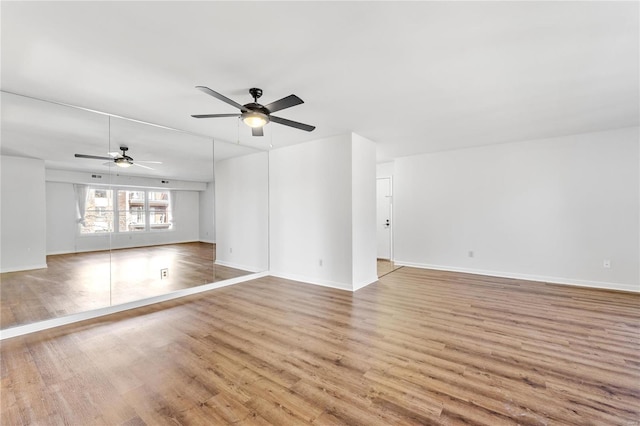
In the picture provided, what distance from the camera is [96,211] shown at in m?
3.48

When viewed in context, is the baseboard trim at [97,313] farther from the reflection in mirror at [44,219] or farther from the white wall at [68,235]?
the white wall at [68,235]

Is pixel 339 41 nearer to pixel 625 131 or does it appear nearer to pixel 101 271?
pixel 101 271

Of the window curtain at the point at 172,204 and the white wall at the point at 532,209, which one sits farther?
the window curtain at the point at 172,204

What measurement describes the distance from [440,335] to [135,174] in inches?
178

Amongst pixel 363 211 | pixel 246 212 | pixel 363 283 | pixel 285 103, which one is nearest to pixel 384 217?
pixel 363 211

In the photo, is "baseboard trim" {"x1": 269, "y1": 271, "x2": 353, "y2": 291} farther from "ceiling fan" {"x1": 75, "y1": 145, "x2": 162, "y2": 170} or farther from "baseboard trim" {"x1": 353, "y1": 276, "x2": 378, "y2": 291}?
"ceiling fan" {"x1": 75, "y1": 145, "x2": 162, "y2": 170}

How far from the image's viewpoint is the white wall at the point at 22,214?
282 centimetres

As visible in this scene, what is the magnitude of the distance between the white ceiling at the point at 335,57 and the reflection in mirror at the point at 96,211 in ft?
0.95

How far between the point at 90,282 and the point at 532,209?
23.5 feet

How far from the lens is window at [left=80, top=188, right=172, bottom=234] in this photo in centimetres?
347

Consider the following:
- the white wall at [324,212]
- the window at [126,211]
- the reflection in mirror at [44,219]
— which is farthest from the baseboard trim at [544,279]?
the reflection in mirror at [44,219]

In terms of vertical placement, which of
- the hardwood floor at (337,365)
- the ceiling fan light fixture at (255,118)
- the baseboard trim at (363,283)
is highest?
the ceiling fan light fixture at (255,118)

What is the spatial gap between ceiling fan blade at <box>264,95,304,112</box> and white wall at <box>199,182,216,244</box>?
2.75m

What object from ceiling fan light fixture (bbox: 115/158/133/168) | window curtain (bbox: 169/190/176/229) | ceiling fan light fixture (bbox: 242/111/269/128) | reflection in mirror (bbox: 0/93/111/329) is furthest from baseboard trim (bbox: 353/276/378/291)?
ceiling fan light fixture (bbox: 115/158/133/168)
